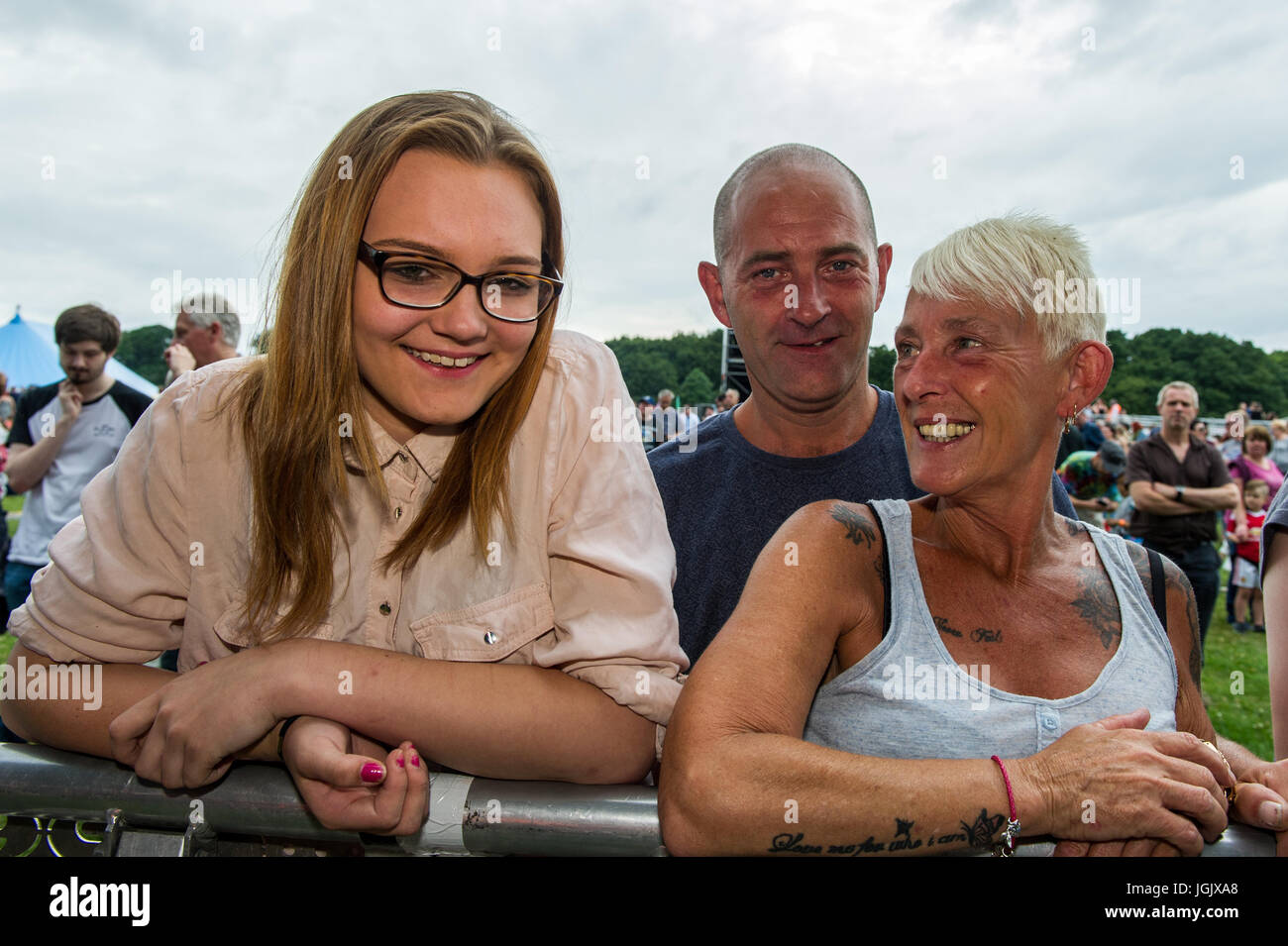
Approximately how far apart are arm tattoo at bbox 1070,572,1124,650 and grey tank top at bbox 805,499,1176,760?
0.09 ft

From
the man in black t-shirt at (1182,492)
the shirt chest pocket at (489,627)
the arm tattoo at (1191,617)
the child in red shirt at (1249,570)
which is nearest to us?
the shirt chest pocket at (489,627)

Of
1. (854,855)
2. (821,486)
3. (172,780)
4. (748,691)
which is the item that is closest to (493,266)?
(748,691)

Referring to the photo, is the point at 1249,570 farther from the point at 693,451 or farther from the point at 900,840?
the point at 900,840

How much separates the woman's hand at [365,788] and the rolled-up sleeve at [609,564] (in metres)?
0.36

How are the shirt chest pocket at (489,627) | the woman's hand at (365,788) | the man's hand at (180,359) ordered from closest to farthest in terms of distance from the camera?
the woman's hand at (365,788)
the shirt chest pocket at (489,627)
the man's hand at (180,359)

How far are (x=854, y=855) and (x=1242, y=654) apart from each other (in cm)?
914

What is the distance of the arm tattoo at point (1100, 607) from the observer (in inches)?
82.1

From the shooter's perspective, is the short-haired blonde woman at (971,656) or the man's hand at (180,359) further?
the man's hand at (180,359)

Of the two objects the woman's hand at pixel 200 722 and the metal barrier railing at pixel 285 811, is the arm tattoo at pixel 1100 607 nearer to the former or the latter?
the metal barrier railing at pixel 285 811

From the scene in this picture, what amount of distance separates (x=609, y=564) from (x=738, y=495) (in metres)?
1.27

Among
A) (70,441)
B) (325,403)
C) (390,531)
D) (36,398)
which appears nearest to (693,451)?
(390,531)

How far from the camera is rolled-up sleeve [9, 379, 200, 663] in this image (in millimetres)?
1701

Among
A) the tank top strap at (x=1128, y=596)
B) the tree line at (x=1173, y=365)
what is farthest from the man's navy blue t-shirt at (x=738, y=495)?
the tree line at (x=1173, y=365)
